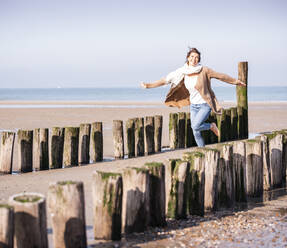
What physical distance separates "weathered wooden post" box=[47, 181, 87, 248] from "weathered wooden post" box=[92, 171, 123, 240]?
0.36 metres

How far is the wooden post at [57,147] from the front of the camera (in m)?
8.84

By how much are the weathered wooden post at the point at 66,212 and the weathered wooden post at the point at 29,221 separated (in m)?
0.17

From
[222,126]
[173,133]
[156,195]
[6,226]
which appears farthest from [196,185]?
[222,126]

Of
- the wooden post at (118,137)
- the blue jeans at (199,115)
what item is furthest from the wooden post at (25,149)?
the blue jeans at (199,115)

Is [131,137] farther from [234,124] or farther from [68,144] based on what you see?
[234,124]

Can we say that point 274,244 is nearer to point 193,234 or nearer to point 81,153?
point 193,234

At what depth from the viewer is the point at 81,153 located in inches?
366

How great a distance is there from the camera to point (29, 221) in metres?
3.88

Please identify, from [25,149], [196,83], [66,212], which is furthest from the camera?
[25,149]

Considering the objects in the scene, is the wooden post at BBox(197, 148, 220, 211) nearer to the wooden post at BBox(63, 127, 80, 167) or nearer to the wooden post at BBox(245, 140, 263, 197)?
the wooden post at BBox(245, 140, 263, 197)

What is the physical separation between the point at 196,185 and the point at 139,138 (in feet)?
15.0

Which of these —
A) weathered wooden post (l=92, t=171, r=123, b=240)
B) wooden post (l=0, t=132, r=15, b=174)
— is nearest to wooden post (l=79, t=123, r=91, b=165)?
wooden post (l=0, t=132, r=15, b=174)

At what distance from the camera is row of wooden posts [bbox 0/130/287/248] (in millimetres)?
3936

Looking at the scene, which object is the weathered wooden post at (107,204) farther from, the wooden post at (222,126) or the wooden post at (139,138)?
the wooden post at (222,126)
